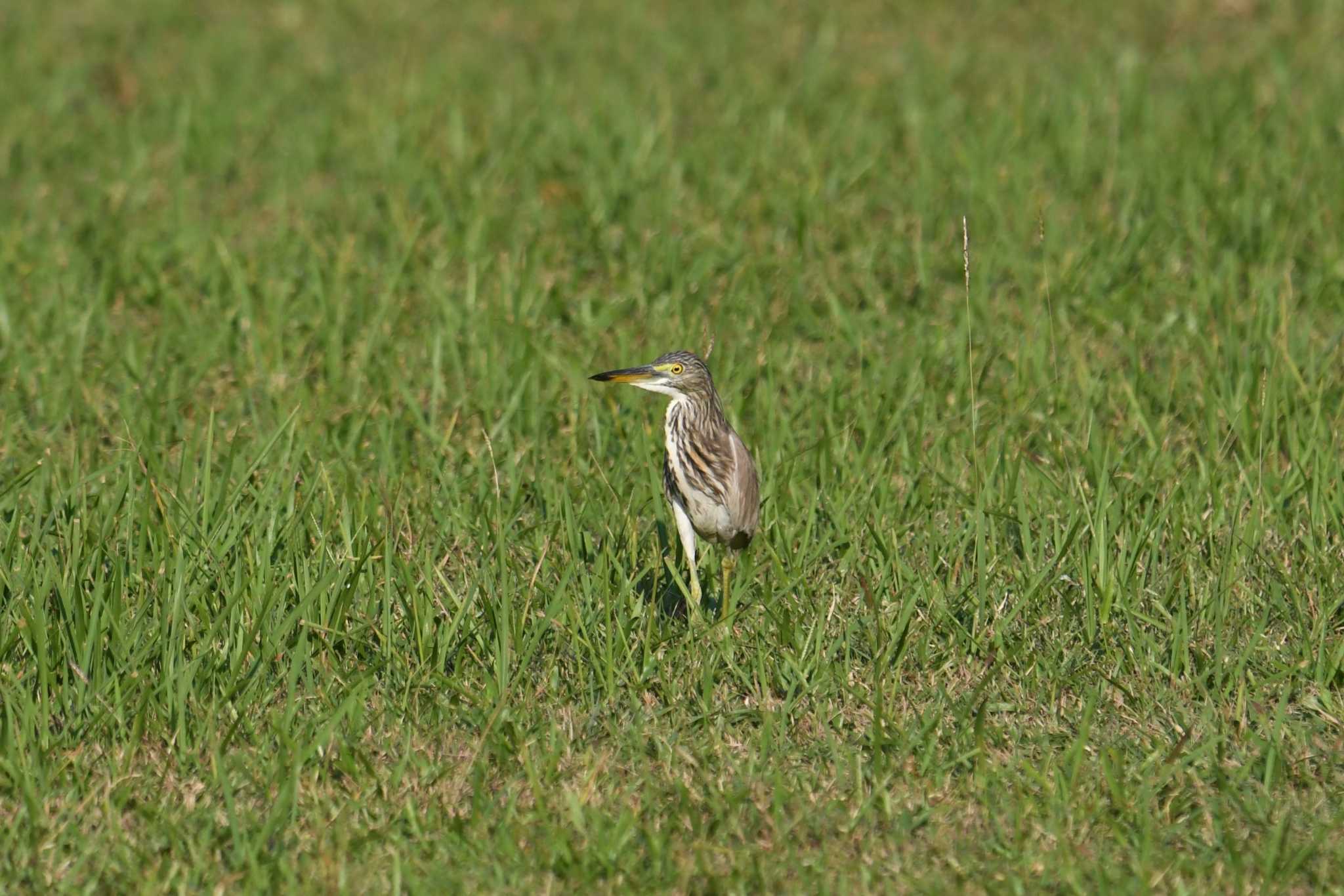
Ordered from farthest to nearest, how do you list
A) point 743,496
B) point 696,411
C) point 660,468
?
point 660,468 → point 696,411 → point 743,496

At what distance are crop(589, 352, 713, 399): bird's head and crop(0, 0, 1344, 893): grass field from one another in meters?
0.50

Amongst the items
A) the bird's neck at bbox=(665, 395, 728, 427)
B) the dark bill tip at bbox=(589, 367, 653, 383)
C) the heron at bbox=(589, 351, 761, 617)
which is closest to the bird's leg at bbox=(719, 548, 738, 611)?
the heron at bbox=(589, 351, 761, 617)

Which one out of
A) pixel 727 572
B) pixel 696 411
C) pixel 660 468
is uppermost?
pixel 696 411

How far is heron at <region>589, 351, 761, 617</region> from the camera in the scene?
15.7 ft

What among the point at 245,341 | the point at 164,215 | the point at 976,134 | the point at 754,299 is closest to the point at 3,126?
the point at 164,215

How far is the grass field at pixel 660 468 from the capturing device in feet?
13.3

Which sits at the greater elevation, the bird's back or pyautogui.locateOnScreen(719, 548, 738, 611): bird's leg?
the bird's back

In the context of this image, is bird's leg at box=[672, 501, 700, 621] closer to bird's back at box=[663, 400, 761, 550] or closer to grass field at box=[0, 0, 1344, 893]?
bird's back at box=[663, 400, 761, 550]

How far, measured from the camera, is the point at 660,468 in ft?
19.2

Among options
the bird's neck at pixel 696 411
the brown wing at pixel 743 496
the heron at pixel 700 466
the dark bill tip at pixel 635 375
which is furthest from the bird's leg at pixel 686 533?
the dark bill tip at pixel 635 375

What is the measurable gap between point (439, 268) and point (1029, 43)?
5024 millimetres

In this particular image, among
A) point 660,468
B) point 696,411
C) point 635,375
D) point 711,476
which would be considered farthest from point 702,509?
point 660,468

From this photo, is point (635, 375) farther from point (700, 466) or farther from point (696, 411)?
point (700, 466)

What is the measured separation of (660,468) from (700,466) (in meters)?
1.02
